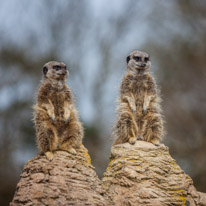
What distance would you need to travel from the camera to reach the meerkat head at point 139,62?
6309 millimetres

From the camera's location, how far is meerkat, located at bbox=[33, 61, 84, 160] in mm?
5227

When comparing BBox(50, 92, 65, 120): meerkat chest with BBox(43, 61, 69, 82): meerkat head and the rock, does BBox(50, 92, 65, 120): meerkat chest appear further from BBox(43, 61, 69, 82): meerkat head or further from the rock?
the rock

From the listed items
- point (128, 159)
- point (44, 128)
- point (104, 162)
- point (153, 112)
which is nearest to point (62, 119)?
point (44, 128)

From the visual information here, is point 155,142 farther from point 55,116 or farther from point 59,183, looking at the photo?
point 59,183

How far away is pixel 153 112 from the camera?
6.22 m

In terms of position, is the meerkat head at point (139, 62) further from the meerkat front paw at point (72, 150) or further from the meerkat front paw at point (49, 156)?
the meerkat front paw at point (49, 156)

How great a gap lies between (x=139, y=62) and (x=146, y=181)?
6.34 ft

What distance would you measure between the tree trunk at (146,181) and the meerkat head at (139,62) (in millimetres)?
1398

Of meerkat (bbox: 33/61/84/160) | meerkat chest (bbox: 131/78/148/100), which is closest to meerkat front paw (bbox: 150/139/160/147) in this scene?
meerkat chest (bbox: 131/78/148/100)

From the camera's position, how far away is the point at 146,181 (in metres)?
5.01

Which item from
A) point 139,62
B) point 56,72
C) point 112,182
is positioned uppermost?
point 139,62

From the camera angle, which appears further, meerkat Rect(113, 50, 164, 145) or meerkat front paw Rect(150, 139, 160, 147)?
meerkat Rect(113, 50, 164, 145)

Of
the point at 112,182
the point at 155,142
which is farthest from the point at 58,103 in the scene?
the point at 155,142

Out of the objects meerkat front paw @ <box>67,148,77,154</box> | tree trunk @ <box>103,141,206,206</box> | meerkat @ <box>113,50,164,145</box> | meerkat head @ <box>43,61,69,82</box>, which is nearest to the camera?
tree trunk @ <box>103,141,206,206</box>
